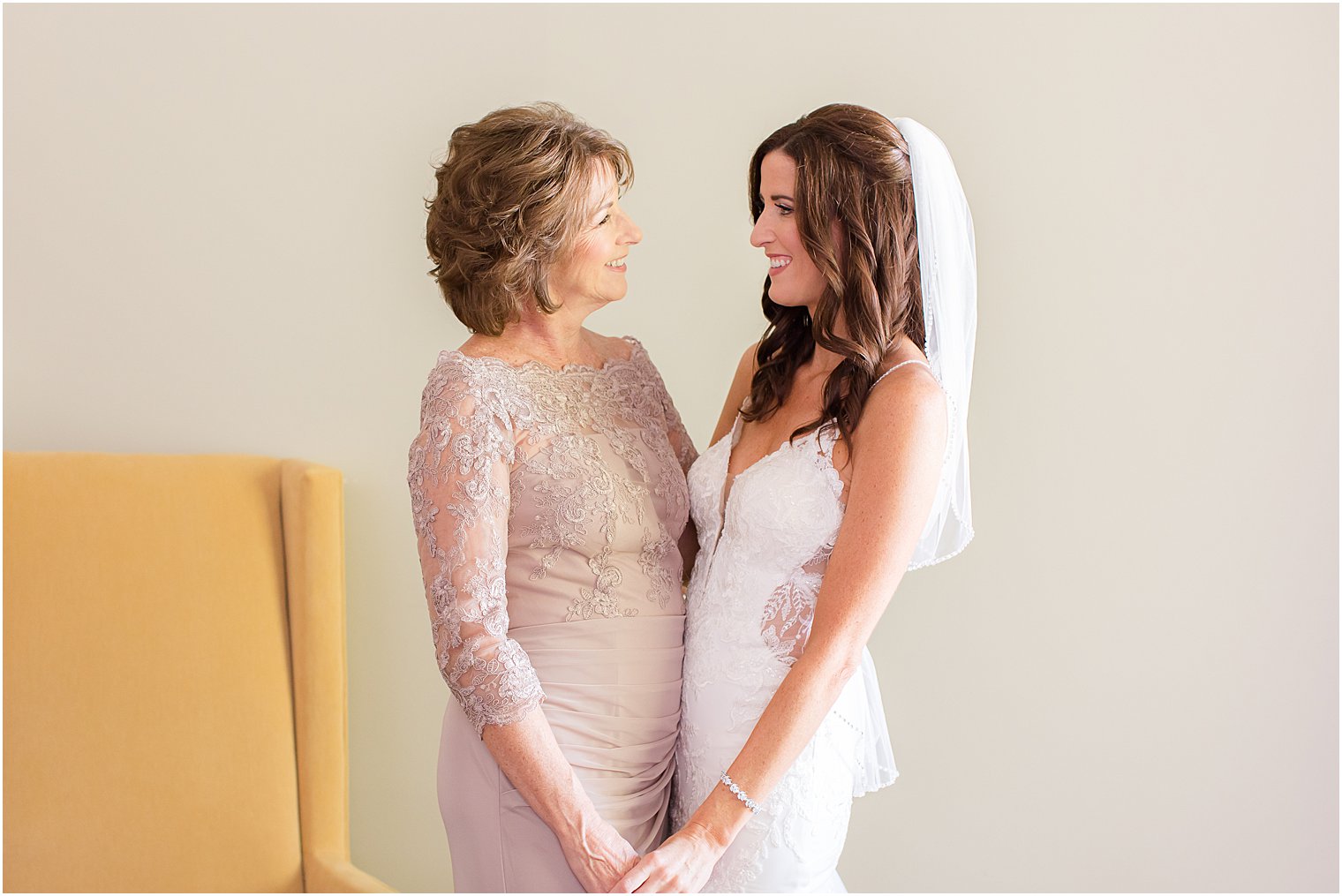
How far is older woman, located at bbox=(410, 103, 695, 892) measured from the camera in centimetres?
173

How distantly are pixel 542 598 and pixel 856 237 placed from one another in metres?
0.75

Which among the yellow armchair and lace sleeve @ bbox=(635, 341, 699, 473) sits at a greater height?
lace sleeve @ bbox=(635, 341, 699, 473)

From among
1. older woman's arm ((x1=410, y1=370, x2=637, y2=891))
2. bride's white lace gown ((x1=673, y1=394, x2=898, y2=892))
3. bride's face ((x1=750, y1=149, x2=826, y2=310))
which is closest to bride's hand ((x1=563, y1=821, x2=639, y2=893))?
older woman's arm ((x1=410, y1=370, x2=637, y2=891))

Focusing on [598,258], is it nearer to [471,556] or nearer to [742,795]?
[471,556]

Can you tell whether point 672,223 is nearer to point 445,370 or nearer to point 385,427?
point 385,427

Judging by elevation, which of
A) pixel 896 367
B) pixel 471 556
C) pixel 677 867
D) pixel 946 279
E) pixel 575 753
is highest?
pixel 946 279

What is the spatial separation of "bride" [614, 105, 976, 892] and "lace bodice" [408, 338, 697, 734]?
141 millimetres

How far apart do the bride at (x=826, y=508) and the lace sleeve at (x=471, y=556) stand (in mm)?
325

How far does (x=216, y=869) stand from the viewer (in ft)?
7.93

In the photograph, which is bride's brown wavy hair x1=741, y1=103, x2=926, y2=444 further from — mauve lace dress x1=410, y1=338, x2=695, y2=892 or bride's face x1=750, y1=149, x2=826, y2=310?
mauve lace dress x1=410, y1=338, x2=695, y2=892

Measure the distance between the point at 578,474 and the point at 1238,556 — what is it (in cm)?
162

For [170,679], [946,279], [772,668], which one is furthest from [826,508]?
[170,679]

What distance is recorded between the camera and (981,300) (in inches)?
103

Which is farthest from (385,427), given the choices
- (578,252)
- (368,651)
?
(578,252)
